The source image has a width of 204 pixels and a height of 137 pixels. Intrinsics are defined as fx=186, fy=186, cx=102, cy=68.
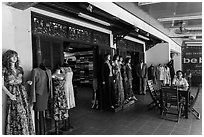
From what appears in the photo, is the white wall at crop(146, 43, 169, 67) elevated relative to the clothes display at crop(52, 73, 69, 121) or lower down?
elevated

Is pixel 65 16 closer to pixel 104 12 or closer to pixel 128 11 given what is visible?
pixel 104 12

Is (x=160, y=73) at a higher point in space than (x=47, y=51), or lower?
lower

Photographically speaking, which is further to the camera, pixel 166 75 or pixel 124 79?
pixel 166 75

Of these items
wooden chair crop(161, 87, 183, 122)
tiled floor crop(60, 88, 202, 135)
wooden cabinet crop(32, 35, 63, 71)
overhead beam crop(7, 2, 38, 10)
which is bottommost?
tiled floor crop(60, 88, 202, 135)

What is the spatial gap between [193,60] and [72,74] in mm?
11643

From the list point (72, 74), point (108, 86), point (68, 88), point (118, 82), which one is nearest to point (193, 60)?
point (118, 82)

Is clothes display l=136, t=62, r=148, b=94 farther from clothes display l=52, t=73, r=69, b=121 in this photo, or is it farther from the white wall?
clothes display l=52, t=73, r=69, b=121

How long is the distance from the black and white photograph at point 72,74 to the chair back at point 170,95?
0.02 meters

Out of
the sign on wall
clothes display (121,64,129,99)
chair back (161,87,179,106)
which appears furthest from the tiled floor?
the sign on wall

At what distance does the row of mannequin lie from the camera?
10.0ft

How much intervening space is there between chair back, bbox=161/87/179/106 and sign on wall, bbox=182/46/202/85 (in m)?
9.44

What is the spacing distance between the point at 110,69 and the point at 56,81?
1949 mm

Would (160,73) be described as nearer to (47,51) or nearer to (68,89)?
(68,89)

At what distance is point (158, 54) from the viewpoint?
904 centimetres
